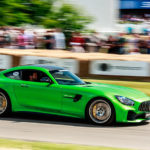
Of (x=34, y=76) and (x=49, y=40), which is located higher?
(x=49, y=40)

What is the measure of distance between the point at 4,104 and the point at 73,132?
195 centimetres

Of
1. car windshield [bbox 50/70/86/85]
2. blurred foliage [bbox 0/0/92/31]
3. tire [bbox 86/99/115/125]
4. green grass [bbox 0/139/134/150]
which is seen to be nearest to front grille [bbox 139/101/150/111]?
tire [bbox 86/99/115/125]

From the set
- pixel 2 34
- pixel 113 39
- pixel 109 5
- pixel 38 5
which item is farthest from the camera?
pixel 109 5

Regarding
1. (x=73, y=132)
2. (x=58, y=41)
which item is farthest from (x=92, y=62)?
(x=73, y=132)

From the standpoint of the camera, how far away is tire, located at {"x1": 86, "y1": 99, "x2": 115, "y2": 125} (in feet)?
24.8

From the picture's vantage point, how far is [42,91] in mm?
8016

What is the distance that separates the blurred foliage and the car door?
1521 centimetres

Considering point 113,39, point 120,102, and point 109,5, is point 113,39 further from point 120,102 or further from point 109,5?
point 109,5

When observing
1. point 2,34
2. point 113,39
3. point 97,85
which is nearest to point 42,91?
point 97,85

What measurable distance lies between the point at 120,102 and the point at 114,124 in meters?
0.56

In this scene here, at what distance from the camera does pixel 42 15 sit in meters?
26.1

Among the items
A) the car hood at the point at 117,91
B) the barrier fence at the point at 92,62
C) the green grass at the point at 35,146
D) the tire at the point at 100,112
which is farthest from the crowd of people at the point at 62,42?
the green grass at the point at 35,146

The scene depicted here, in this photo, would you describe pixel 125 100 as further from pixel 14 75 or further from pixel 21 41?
pixel 21 41

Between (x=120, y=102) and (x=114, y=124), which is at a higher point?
(x=120, y=102)
